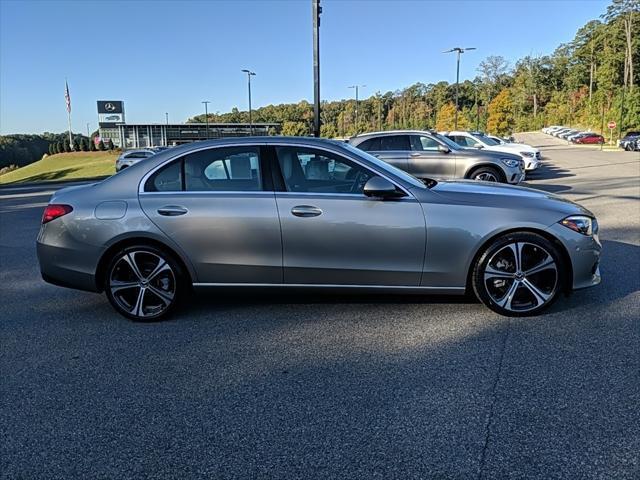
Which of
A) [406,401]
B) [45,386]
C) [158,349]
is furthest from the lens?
[158,349]

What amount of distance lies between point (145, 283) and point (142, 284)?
27 mm

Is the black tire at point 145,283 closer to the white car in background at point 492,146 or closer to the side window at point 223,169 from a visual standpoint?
the side window at point 223,169

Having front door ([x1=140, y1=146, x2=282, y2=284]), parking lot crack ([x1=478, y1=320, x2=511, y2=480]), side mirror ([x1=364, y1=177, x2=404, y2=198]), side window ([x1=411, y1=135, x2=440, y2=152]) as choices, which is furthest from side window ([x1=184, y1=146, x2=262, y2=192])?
side window ([x1=411, y1=135, x2=440, y2=152])

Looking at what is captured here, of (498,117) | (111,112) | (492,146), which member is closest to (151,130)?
(111,112)

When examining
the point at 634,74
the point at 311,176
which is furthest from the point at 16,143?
the point at 311,176

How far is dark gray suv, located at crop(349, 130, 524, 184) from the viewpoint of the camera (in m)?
13.1

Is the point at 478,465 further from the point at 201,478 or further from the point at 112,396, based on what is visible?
the point at 112,396

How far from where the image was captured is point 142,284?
4629 mm

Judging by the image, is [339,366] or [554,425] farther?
[339,366]

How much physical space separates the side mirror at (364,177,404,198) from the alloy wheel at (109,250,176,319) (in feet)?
5.99

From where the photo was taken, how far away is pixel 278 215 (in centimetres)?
445

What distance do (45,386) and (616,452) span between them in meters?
3.35

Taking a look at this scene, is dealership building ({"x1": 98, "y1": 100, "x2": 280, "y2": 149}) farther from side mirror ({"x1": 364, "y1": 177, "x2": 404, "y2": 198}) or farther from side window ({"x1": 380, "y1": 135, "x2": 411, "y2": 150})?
side mirror ({"x1": 364, "y1": 177, "x2": 404, "y2": 198})

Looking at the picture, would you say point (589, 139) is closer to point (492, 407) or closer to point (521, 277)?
point (521, 277)
